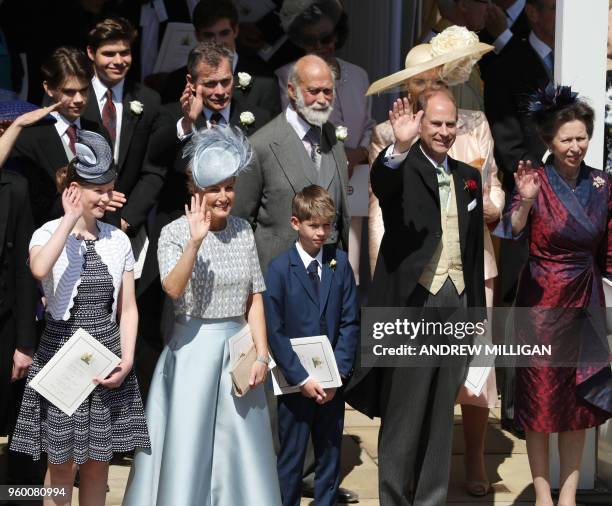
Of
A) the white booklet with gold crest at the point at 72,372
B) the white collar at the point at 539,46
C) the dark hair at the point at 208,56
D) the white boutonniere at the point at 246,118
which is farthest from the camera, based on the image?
the white collar at the point at 539,46

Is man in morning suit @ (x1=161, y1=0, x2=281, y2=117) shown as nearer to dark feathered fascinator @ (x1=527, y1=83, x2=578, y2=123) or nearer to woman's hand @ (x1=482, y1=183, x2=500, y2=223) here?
woman's hand @ (x1=482, y1=183, x2=500, y2=223)

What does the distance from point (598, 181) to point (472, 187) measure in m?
0.64

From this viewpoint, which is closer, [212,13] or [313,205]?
[313,205]

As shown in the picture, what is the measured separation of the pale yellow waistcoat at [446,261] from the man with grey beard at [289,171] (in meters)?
0.60

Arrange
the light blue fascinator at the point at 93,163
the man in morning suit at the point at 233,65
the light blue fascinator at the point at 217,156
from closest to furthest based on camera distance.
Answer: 1. the light blue fascinator at the point at 93,163
2. the light blue fascinator at the point at 217,156
3. the man in morning suit at the point at 233,65

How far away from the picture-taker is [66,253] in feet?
18.4

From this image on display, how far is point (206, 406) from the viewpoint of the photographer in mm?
5777

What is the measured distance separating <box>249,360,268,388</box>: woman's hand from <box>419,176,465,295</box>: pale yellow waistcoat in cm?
91

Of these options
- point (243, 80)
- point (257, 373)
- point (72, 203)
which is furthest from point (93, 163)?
point (243, 80)

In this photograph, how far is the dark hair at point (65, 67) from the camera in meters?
6.60

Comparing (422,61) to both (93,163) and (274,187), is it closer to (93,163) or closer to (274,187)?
(274,187)

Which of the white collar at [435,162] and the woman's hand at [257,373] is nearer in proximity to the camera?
the woman's hand at [257,373]

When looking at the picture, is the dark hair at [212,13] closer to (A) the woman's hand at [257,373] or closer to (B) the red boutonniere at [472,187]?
(B) the red boutonniere at [472,187]

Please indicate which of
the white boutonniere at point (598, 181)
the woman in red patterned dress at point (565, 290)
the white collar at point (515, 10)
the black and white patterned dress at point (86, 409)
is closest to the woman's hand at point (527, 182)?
the woman in red patterned dress at point (565, 290)
